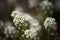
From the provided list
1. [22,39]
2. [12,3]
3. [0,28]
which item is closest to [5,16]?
[12,3]

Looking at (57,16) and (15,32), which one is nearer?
(15,32)

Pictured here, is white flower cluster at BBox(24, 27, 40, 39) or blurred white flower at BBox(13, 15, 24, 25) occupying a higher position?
blurred white flower at BBox(13, 15, 24, 25)

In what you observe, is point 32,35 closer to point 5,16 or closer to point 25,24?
point 25,24

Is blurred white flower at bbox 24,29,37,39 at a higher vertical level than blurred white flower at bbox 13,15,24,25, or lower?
lower

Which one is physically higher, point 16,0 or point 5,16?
point 16,0

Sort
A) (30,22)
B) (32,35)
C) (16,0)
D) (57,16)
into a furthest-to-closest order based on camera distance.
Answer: (16,0) → (57,16) → (30,22) → (32,35)

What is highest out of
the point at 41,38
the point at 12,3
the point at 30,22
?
the point at 12,3

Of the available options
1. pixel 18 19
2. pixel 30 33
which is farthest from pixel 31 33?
pixel 18 19

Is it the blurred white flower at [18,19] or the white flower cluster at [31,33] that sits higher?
the blurred white flower at [18,19]

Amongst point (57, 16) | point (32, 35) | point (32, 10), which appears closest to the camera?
point (32, 35)

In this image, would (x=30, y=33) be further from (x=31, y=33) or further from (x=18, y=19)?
(x=18, y=19)
